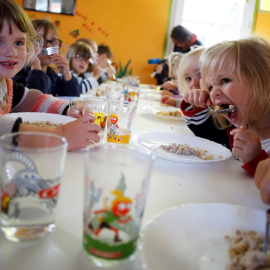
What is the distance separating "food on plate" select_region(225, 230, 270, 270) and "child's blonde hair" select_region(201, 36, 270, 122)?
0.74m

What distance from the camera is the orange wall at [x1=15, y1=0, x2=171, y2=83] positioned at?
13.8ft

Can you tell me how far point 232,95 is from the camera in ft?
3.51

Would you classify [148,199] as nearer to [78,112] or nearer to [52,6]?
[78,112]

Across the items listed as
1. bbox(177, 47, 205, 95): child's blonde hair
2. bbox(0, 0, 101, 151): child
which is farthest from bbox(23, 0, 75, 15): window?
bbox(0, 0, 101, 151): child

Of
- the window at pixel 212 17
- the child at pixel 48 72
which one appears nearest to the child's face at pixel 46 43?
the child at pixel 48 72

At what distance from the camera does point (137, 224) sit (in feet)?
1.14

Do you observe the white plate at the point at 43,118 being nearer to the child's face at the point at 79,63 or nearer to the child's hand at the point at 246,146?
the child's hand at the point at 246,146

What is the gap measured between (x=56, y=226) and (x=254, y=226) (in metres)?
0.29

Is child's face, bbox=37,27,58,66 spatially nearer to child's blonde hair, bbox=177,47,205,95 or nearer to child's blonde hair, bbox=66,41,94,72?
child's blonde hair, bbox=66,41,94,72

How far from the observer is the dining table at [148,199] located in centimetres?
34

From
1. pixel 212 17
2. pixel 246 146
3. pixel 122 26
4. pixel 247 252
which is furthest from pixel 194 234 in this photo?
pixel 212 17

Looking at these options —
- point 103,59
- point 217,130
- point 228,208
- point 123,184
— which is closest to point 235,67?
point 217,130

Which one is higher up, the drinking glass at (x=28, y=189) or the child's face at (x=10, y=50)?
the child's face at (x=10, y=50)

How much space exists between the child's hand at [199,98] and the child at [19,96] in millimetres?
485
